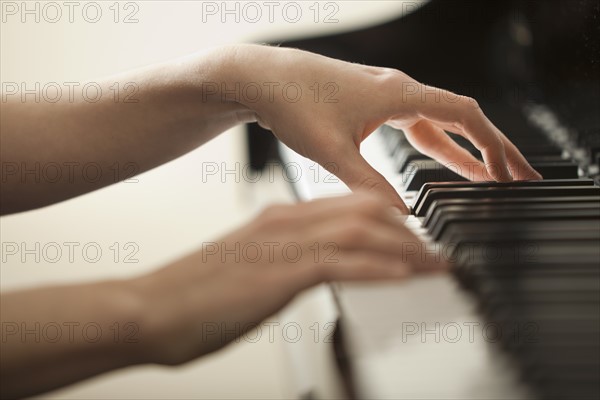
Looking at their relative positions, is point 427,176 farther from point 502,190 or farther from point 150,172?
point 150,172

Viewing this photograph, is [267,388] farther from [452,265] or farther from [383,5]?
[383,5]

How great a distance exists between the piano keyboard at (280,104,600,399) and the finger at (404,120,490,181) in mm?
81

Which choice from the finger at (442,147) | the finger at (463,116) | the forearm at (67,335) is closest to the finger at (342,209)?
the forearm at (67,335)

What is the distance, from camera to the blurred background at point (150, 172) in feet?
10.0

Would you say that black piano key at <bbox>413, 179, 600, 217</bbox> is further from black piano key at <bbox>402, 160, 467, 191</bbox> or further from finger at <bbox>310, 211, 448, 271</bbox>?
finger at <bbox>310, 211, 448, 271</bbox>

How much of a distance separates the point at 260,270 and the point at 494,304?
19 centimetres

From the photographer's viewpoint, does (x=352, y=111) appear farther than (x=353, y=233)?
Yes

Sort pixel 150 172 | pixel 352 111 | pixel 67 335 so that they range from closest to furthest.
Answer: pixel 67 335, pixel 352 111, pixel 150 172

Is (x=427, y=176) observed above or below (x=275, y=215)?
below

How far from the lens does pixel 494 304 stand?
576mm

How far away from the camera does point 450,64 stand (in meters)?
1.76

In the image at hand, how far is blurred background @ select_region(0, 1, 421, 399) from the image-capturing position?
10.0 feet

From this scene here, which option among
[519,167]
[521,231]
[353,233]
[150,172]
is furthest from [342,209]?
[150,172]

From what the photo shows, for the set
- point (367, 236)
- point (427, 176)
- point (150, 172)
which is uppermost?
point (367, 236)
